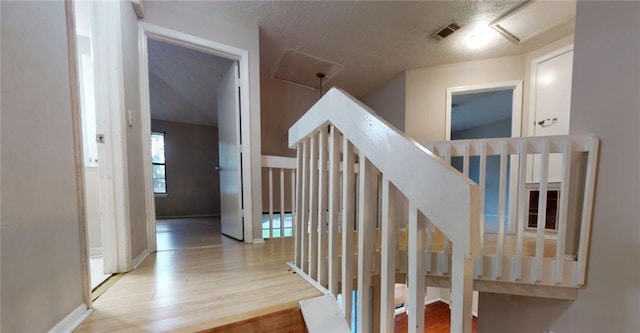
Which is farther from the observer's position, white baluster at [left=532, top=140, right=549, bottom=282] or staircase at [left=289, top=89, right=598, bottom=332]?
white baluster at [left=532, top=140, right=549, bottom=282]

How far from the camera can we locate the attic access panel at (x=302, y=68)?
9.98 feet

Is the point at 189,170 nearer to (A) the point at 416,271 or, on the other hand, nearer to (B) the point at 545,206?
(A) the point at 416,271

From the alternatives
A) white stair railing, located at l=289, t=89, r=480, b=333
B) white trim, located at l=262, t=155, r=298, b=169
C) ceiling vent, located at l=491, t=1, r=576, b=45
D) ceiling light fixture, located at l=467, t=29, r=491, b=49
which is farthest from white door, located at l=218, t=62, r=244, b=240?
ceiling vent, located at l=491, t=1, r=576, b=45

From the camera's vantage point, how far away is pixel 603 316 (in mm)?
1452

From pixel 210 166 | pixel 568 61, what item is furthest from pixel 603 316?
pixel 210 166

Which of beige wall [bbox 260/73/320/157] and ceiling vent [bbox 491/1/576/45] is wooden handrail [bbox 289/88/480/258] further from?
beige wall [bbox 260/73/320/157]

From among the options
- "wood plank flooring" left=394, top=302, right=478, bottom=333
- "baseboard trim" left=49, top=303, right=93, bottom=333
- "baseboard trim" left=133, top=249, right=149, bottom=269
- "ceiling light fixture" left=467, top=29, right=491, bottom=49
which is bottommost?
"wood plank flooring" left=394, top=302, right=478, bottom=333

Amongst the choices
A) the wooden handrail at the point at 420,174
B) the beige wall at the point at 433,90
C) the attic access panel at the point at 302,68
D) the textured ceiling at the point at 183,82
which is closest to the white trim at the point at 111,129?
the textured ceiling at the point at 183,82

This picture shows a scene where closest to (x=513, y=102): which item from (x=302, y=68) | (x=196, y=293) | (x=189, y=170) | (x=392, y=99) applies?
(x=392, y=99)

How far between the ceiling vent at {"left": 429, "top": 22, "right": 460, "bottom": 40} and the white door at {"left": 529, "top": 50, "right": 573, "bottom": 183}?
124cm

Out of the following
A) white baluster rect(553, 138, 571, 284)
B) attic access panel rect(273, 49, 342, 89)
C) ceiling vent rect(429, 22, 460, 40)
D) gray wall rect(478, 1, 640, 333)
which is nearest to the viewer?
gray wall rect(478, 1, 640, 333)

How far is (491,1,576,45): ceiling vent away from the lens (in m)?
2.09

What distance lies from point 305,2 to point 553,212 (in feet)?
11.0

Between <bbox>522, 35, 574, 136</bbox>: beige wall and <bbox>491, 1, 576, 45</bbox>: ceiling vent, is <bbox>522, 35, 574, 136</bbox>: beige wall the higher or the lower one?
the lower one
